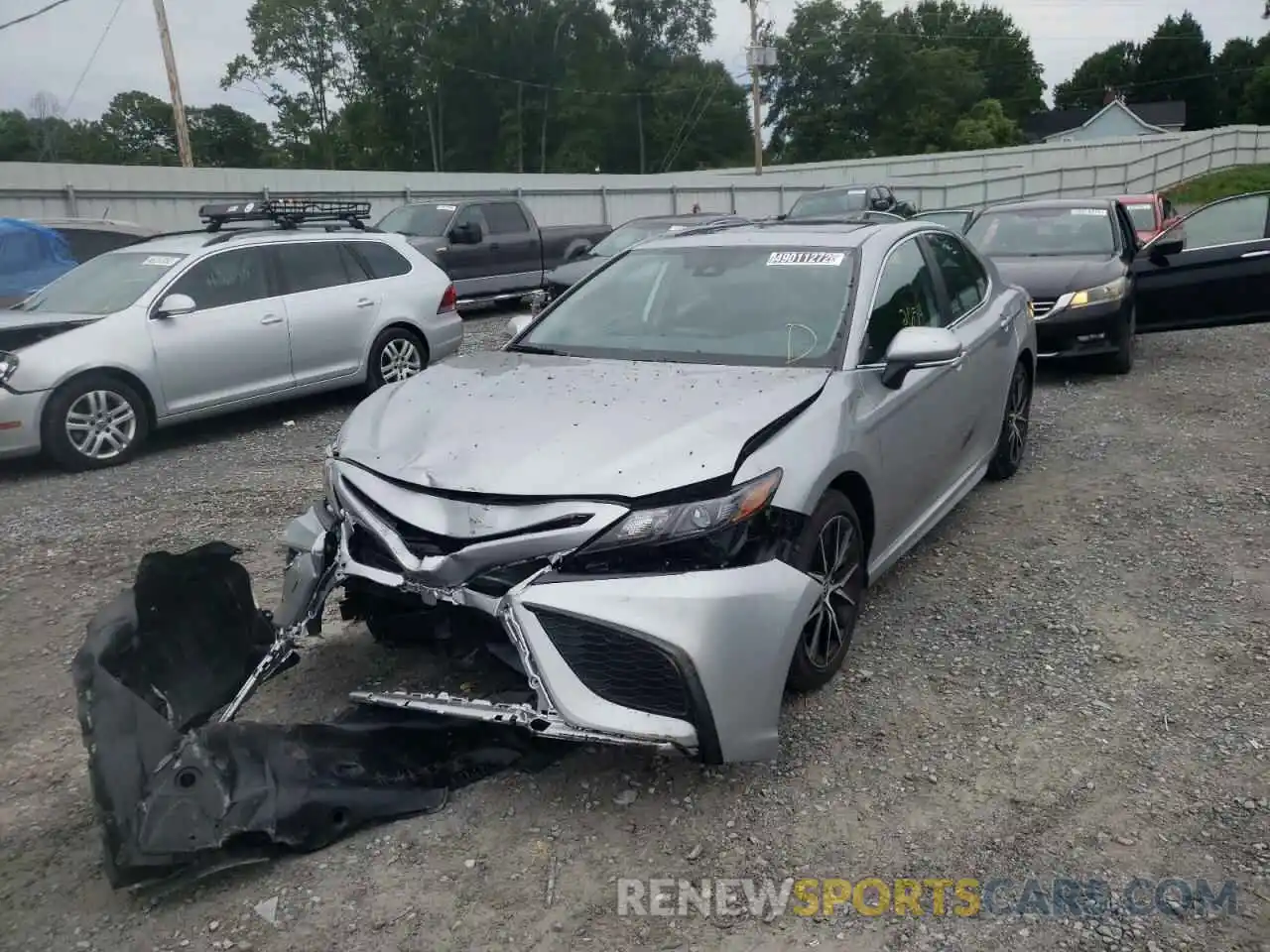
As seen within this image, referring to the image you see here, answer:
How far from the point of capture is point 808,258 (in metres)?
4.67

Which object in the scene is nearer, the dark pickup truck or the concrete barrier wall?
the dark pickup truck

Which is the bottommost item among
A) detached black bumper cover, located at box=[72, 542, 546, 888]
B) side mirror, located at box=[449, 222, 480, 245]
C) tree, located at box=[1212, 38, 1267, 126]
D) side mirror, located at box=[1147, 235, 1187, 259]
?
detached black bumper cover, located at box=[72, 542, 546, 888]

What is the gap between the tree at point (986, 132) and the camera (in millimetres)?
66188

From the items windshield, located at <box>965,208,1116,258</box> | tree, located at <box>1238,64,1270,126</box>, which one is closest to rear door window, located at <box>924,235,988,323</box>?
windshield, located at <box>965,208,1116,258</box>

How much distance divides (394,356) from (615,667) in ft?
22.7

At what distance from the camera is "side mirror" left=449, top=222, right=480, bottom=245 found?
14.8 m

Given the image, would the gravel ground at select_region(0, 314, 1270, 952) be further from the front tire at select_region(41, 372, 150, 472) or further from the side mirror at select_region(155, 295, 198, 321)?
the side mirror at select_region(155, 295, 198, 321)

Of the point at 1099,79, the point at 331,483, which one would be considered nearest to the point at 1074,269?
the point at 331,483

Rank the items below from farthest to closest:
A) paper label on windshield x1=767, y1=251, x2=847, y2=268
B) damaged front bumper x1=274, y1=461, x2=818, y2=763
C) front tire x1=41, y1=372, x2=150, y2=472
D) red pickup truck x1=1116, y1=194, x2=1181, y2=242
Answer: red pickup truck x1=1116, y1=194, x2=1181, y2=242, front tire x1=41, y1=372, x2=150, y2=472, paper label on windshield x1=767, y1=251, x2=847, y2=268, damaged front bumper x1=274, y1=461, x2=818, y2=763

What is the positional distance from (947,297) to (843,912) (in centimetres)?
338

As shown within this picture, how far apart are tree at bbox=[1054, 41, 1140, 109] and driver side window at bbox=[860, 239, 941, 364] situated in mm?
96313

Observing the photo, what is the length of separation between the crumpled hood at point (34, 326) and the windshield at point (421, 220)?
7756 mm

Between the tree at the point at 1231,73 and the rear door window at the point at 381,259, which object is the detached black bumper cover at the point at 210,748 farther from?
the tree at the point at 1231,73

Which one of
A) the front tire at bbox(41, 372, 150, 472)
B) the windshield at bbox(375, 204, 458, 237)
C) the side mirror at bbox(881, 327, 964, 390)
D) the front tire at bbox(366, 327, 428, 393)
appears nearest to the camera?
the side mirror at bbox(881, 327, 964, 390)
